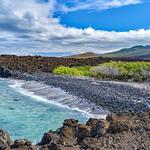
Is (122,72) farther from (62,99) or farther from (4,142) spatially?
(4,142)

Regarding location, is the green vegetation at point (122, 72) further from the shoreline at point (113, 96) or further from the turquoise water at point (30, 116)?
the turquoise water at point (30, 116)

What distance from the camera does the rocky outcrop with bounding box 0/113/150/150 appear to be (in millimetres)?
11977

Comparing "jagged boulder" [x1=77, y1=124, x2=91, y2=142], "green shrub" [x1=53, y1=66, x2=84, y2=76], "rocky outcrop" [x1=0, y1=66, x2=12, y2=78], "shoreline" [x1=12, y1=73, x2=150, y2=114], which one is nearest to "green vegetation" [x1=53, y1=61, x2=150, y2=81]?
"green shrub" [x1=53, y1=66, x2=84, y2=76]

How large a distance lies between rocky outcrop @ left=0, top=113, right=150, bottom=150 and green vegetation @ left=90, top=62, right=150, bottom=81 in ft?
112

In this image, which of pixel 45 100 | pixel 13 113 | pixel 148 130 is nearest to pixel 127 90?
pixel 45 100

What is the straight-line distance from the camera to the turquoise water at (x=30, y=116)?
19.8m

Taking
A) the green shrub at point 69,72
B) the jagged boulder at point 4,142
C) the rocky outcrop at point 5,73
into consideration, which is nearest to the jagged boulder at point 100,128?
the jagged boulder at point 4,142

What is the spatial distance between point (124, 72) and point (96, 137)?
37.8 m

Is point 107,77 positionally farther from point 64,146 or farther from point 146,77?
point 64,146

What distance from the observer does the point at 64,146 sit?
11.9 m

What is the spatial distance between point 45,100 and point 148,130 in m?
16.8

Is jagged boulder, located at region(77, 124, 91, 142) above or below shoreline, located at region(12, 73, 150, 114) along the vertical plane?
above

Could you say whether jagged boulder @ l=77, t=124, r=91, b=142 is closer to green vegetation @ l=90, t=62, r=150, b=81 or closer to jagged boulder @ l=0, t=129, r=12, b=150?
jagged boulder @ l=0, t=129, r=12, b=150

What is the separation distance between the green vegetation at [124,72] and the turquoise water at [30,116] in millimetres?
19269
